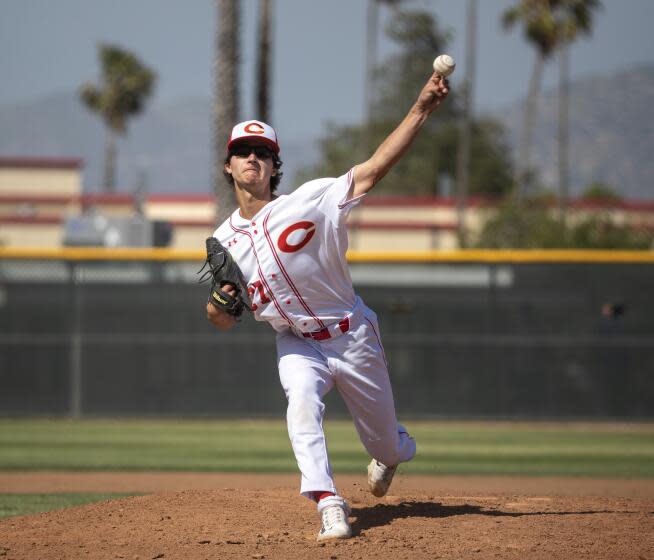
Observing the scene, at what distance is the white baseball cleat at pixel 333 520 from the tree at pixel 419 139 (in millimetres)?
62341

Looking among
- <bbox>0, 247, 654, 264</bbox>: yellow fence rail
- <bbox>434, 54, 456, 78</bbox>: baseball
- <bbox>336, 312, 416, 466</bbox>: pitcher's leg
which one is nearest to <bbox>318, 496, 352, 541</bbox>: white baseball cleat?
<bbox>336, 312, 416, 466</bbox>: pitcher's leg

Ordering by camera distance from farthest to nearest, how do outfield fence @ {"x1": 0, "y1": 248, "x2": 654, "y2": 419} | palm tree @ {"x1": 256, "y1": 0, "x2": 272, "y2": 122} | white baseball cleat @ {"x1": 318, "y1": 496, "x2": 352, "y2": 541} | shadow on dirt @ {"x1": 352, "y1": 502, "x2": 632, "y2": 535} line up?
palm tree @ {"x1": 256, "y1": 0, "x2": 272, "y2": 122} < outfield fence @ {"x1": 0, "y1": 248, "x2": 654, "y2": 419} < shadow on dirt @ {"x1": 352, "y1": 502, "x2": 632, "y2": 535} < white baseball cleat @ {"x1": 318, "y1": 496, "x2": 352, "y2": 541}

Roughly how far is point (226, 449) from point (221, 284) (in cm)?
708

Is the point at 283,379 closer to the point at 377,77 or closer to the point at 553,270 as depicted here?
the point at 553,270

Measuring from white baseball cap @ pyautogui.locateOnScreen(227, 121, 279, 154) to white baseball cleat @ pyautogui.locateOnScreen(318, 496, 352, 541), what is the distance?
1.85m

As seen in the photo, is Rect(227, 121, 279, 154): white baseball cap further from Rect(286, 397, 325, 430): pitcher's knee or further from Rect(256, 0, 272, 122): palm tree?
Rect(256, 0, 272, 122): palm tree

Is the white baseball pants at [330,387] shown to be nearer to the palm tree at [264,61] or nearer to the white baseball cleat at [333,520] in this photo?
the white baseball cleat at [333,520]

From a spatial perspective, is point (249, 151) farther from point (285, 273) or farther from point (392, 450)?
point (392, 450)

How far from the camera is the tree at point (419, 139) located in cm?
6912

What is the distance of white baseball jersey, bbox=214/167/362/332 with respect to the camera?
19.6 ft

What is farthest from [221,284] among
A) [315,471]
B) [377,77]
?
[377,77]

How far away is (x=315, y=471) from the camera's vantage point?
19.1ft

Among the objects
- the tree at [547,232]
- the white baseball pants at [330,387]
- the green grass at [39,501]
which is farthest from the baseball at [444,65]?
the tree at [547,232]

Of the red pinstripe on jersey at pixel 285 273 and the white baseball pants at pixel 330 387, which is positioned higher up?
the red pinstripe on jersey at pixel 285 273
